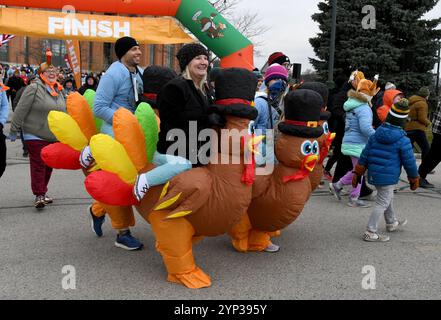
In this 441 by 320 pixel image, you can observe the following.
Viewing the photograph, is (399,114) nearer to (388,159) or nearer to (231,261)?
(388,159)

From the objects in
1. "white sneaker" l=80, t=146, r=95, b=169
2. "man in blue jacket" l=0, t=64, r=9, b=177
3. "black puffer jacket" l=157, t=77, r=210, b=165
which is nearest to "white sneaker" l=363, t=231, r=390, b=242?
"black puffer jacket" l=157, t=77, r=210, b=165

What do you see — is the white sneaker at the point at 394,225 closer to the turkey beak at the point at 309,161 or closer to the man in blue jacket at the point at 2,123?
the turkey beak at the point at 309,161

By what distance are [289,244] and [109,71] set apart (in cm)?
242

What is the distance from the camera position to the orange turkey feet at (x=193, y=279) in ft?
11.5

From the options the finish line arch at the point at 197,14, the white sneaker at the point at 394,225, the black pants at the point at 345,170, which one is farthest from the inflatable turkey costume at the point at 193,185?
the finish line arch at the point at 197,14

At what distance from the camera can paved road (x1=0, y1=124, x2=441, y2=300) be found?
11.4 ft

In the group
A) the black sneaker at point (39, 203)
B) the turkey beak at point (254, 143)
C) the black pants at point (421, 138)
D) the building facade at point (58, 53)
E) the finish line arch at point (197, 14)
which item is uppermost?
the building facade at point (58, 53)

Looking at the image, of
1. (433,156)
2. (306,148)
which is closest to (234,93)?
(306,148)

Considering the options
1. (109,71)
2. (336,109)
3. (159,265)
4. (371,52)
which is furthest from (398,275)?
(371,52)

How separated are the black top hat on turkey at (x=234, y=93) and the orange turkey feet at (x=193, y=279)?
4.11ft

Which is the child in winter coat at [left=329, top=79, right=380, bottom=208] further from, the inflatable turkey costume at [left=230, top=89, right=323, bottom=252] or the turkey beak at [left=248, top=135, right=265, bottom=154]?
the turkey beak at [left=248, top=135, right=265, bottom=154]

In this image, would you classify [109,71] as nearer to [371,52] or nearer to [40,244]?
[40,244]

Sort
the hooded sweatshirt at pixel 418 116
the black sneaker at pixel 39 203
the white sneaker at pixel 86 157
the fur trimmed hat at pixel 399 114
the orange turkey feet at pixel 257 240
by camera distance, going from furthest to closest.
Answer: the hooded sweatshirt at pixel 418 116 < the black sneaker at pixel 39 203 < the fur trimmed hat at pixel 399 114 < the orange turkey feet at pixel 257 240 < the white sneaker at pixel 86 157

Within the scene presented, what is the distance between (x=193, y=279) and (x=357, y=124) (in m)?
3.53
